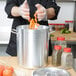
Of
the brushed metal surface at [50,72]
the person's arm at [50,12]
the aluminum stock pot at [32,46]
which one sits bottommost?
the brushed metal surface at [50,72]

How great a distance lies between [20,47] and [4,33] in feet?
6.11

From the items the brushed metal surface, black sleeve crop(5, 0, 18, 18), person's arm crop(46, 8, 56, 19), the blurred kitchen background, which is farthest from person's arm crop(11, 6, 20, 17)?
the blurred kitchen background

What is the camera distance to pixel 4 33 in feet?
9.93

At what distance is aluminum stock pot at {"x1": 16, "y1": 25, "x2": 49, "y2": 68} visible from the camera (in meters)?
1.15

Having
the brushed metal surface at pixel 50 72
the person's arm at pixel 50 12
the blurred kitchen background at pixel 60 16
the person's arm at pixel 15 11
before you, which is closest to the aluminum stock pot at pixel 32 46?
the brushed metal surface at pixel 50 72

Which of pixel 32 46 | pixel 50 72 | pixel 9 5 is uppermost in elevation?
pixel 9 5

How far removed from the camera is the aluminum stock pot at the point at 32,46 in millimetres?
1148

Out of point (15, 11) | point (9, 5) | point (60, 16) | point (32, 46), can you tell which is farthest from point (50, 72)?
point (60, 16)

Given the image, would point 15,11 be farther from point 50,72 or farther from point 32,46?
point 50,72

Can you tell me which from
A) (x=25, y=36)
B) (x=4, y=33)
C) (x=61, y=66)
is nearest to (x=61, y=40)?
(x=61, y=66)

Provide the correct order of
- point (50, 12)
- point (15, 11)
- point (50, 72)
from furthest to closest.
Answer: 1. point (50, 12)
2. point (15, 11)
3. point (50, 72)

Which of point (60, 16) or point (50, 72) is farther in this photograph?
point (60, 16)

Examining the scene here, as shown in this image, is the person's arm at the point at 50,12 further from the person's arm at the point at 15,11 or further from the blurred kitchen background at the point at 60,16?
the blurred kitchen background at the point at 60,16

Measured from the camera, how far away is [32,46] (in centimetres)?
116
